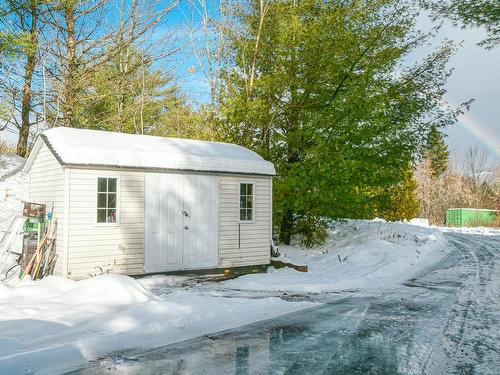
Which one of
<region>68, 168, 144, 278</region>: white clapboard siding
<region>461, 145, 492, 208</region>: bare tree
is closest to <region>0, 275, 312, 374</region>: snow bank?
<region>68, 168, 144, 278</region>: white clapboard siding

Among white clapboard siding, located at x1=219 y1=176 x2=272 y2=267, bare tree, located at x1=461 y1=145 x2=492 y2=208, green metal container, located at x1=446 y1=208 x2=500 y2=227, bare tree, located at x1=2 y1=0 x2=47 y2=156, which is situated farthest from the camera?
bare tree, located at x1=461 y1=145 x2=492 y2=208

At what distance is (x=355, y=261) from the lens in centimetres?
1330

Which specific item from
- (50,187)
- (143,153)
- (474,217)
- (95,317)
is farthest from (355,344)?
(474,217)

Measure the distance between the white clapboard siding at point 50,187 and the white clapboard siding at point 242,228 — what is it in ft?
13.1

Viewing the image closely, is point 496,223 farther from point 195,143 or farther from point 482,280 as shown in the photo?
point 195,143

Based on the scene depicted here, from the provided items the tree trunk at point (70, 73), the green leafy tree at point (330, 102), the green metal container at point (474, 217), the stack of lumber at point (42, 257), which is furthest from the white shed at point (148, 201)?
the green metal container at point (474, 217)

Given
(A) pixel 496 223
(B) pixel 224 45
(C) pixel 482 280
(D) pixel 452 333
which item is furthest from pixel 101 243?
(A) pixel 496 223

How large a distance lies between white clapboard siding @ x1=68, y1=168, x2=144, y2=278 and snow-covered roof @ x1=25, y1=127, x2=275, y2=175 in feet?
1.02

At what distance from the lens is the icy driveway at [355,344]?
4.68 meters

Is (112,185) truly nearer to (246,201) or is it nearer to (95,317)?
(246,201)

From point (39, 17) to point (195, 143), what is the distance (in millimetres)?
11961

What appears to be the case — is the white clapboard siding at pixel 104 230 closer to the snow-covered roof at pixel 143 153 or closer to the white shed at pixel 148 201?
the white shed at pixel 148 201

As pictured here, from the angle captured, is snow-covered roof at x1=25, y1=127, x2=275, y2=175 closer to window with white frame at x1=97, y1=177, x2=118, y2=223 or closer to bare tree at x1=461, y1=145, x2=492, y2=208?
window with white frame at x1=97, y1=177, x2=118, y2=223

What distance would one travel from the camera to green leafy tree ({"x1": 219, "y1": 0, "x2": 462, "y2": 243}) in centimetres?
1482
